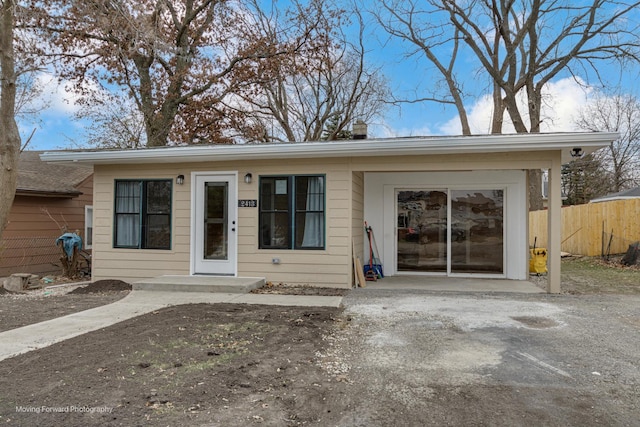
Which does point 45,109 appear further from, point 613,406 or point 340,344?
point 613,406

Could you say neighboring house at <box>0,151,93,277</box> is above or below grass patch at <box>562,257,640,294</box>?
above

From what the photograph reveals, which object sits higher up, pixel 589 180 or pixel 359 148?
pixel 589 180

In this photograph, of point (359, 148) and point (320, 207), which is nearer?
point (359, 148)

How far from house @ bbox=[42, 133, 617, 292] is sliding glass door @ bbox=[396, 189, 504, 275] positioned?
0.07 feet

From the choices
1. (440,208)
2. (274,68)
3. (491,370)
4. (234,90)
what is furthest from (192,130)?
(491,370)

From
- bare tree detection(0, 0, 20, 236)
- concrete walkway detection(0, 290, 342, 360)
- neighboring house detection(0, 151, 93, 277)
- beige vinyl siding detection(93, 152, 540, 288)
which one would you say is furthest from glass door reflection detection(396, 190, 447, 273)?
neighboring house detection(0, 151, 93, 277)

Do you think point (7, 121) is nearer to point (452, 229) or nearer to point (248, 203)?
point (248, 203)

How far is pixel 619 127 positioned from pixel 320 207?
984 inches

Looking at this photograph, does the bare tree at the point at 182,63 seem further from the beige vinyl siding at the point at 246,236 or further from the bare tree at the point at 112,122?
the beige vinyl siding at the point at 246,236

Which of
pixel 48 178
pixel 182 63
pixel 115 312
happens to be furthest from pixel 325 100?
pixel 115 312

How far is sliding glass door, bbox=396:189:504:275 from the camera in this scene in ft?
29.3

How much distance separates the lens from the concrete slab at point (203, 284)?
7191 mm

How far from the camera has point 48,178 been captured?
1255cm

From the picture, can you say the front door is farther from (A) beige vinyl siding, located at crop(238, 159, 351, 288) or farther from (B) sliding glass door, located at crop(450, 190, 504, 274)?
(B) sliding glass door, located at crop(450, 190, 504, 274)
